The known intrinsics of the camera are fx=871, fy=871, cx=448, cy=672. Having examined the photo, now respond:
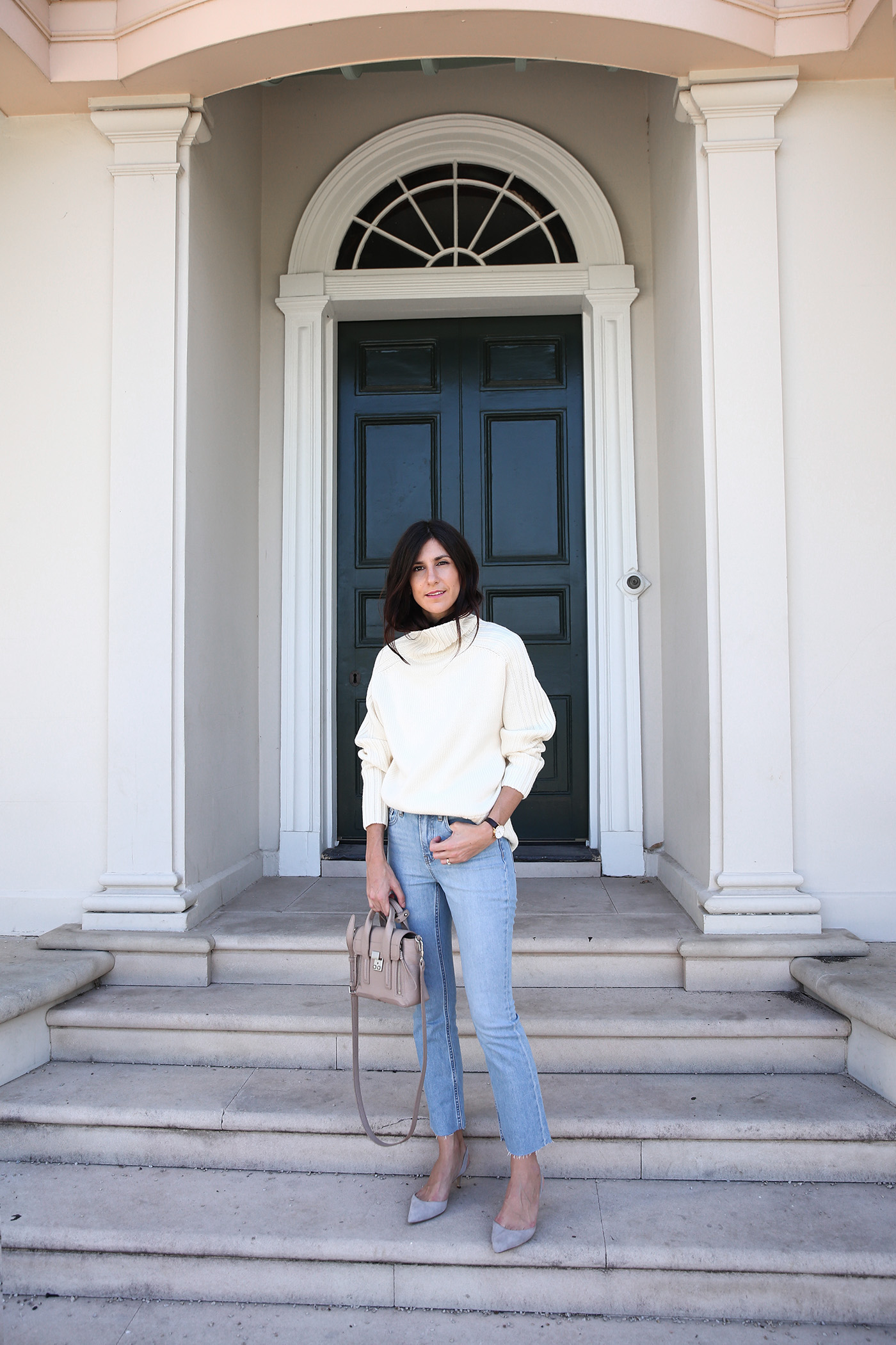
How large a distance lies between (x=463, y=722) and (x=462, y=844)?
12.1 inches

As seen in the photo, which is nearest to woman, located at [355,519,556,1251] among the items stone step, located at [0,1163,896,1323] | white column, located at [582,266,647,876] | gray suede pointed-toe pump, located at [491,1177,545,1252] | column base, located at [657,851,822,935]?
gray suede pointed-toe pump, located at [491,1177,545,1252]

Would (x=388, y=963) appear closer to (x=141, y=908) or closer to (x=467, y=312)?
(x=141, y=908)

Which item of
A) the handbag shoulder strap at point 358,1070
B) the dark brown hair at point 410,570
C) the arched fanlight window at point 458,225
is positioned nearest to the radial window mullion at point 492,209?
the arched fanlight window at point 458,225

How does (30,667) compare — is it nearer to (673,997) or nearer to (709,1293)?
(673,997)

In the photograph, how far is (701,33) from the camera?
3219mm

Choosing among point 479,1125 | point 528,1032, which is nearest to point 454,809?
point 479,1125

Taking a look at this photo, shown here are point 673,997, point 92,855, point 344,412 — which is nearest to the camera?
point 673,997

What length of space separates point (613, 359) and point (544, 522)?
0.89m

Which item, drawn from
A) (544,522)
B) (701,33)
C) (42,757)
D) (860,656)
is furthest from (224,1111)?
(701,33)

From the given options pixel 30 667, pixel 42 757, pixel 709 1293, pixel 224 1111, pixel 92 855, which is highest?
pixel 30 667

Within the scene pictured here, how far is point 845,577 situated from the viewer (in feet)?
11.4

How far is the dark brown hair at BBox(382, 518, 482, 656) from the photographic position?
87.7 inches

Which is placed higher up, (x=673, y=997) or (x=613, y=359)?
(x=613, y=359)

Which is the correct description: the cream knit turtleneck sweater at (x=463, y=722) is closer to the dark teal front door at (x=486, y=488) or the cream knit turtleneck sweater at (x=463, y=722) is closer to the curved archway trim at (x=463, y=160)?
the dark teal front door at (x=486, y=488)
